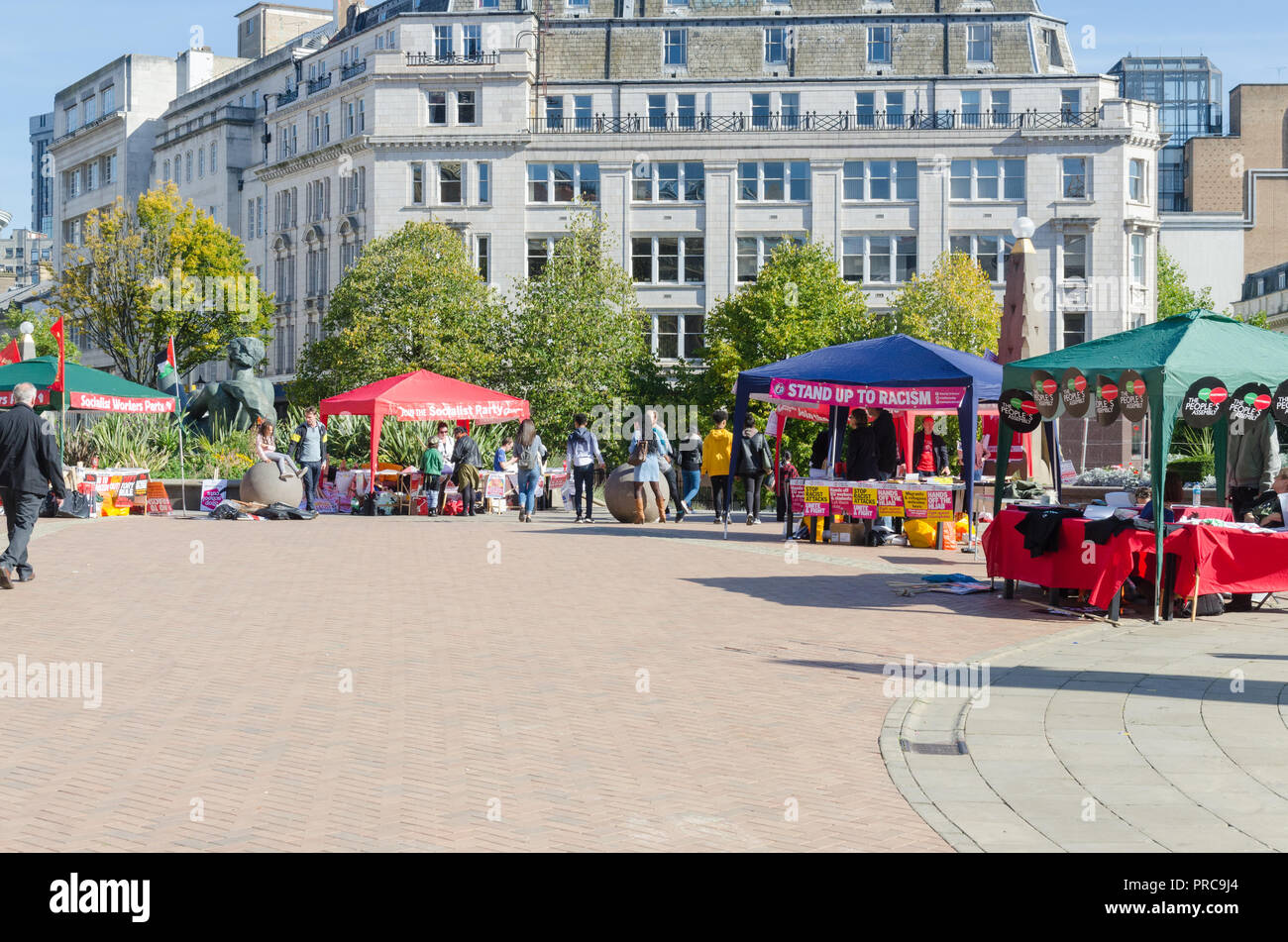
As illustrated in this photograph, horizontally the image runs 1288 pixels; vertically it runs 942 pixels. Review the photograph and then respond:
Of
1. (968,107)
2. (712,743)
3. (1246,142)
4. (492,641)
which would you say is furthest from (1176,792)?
(1246,142)

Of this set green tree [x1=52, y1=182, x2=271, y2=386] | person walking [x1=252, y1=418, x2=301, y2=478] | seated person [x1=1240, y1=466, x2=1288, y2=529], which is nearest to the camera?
seated person [x1=1240, y1=466, x2=1288, y2=529]

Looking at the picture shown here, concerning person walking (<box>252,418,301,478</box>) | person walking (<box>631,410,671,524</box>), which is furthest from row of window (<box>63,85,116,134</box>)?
person walking (<box>631,410,671,524</box>)

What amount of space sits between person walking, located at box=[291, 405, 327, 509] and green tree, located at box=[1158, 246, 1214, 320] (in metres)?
59.0

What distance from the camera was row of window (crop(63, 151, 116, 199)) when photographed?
96438 mm

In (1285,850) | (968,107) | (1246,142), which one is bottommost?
(1285,850)

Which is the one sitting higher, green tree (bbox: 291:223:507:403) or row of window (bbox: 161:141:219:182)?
row of window (bbox: 161:141:219:182)

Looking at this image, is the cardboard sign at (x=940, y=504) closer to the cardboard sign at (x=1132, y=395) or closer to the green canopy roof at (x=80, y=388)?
the cardboard sign at (x=1132, y=395)

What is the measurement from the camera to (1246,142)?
334 feet

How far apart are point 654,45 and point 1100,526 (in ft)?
192

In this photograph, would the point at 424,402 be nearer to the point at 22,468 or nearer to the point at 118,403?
the point at 118,403

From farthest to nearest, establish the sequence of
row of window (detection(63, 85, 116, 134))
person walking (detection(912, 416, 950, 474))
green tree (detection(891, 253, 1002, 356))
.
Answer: row of window (detection(63, 85, 116, 134)) < green tree (detection(891, 253, 1002, 356)) < person walking (detection(912, 416, 950, 474))

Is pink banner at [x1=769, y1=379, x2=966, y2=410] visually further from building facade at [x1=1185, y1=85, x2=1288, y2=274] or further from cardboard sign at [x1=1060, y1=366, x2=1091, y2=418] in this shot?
building facade at [x1=1185, y1=85, x2=1288, y2=274]
